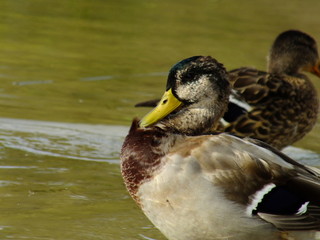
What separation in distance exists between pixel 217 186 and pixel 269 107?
2.44 meters

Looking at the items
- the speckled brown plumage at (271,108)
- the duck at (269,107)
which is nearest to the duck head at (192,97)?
the duck at (269,107)

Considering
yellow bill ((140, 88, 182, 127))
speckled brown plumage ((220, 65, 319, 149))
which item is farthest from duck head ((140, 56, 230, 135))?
speckled brown plumage ((220, 65, 319, 149))

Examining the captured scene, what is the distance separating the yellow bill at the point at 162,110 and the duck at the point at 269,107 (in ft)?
5.29

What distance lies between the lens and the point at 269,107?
22.0ft

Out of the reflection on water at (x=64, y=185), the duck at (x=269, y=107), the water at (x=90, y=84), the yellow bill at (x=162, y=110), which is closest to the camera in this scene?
the yellow bill at (x=162, y=110)

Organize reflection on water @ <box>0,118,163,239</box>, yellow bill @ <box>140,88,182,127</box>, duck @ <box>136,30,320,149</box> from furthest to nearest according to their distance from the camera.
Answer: duck @ <box>136,30,320,149</box>, reflection on water @ <box>0,118,163,239</box>, yellow bill @ <box>140,88,182,127</box>

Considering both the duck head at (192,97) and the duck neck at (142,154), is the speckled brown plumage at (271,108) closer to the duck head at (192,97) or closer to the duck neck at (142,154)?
the duck head at (192,97)

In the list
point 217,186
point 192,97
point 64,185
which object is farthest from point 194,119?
point 64,185

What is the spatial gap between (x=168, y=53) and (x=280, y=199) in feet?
19.3

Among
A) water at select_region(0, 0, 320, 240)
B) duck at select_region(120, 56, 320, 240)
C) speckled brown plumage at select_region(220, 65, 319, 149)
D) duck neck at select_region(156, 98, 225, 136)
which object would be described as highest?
duck neck at select_region(156, 98, 225, 136)

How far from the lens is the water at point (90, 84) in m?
5.47

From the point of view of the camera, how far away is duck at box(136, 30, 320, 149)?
661 centimetres

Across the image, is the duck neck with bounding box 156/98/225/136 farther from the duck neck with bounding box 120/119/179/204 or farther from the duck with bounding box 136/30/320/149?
the duck with bounding box 136/30/320/149

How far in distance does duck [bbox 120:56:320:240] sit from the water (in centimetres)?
76
